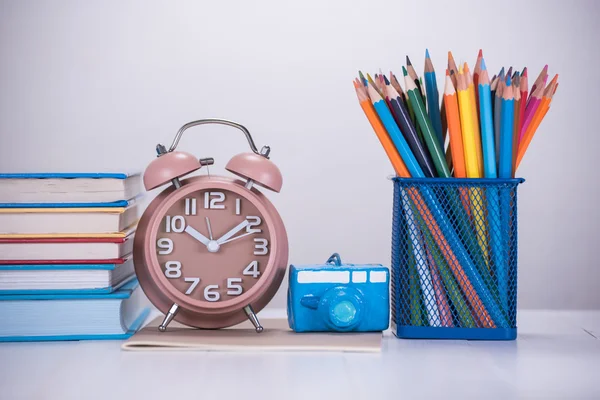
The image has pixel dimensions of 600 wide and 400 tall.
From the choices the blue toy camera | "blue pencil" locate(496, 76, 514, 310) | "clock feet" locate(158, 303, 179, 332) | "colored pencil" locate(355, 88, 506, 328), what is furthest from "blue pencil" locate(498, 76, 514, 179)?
"clock feet" locate(158, 303, 179, 332)

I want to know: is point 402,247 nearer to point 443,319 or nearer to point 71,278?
point 443,319

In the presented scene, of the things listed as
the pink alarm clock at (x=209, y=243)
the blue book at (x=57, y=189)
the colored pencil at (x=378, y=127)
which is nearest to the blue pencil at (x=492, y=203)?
the colored pencil at (x=378, y=127)

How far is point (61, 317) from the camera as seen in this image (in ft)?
3.64

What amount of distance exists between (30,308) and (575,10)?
1.00 m

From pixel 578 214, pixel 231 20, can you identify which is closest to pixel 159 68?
pixel 231 20

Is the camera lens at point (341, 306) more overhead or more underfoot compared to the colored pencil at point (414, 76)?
more underfoot

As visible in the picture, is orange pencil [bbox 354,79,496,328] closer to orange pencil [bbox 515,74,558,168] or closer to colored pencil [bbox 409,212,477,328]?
colored pencil [bbox 409,212,477,328]

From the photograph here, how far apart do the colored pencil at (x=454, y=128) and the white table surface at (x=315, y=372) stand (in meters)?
0.23

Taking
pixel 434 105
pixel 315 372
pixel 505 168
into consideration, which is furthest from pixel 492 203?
pixel 315 372

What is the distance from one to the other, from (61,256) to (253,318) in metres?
0.27

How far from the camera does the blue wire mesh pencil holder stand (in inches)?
43.1

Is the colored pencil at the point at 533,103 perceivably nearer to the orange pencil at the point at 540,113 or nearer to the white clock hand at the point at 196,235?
the orange pencil at the point at 540,113

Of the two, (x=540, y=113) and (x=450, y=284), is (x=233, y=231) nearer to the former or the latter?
(x=450, y=284)

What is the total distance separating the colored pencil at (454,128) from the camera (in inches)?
42.7
